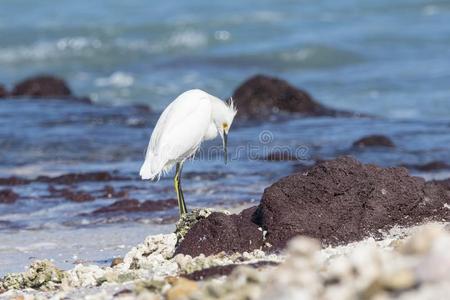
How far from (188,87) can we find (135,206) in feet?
35.1

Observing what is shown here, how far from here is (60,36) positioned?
2794 cm

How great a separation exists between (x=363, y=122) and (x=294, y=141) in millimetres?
1752

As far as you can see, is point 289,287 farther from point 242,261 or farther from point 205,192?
point 205,192

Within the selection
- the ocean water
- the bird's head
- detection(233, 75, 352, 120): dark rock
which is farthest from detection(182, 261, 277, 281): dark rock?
detection(233, 75, 352, 120): dark rock

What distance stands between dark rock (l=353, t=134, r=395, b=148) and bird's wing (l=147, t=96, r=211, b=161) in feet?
16.2

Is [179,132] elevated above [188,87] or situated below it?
above

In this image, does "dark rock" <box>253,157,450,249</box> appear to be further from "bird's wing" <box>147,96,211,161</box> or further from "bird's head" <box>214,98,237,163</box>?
"bird's head" <box>214,98,237,163</box>

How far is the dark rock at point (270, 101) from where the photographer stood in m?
15.4

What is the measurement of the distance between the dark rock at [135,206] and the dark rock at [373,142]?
3913mm

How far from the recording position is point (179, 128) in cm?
785

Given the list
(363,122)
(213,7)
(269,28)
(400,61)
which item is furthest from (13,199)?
(213,7)

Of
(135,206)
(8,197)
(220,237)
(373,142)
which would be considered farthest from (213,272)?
(373,142)

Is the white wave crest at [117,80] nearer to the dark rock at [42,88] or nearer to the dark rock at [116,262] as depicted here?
the dark rock at [42,88]

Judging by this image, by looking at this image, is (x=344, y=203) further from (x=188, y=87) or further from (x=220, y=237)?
Result: (x=188, y=87)
